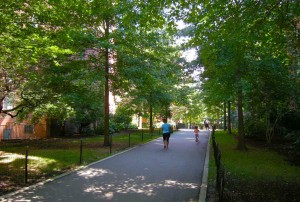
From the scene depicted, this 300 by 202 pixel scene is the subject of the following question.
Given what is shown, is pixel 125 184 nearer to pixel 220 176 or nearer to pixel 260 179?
pixel 220 176

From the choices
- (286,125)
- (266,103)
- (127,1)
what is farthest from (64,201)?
(286,125)

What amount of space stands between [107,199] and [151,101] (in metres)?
21.7

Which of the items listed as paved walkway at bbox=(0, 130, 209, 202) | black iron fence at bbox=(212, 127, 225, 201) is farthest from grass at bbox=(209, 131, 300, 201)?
paved walkway at bbox=(0, 130, 209, 202)

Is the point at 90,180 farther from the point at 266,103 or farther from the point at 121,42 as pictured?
the point at 266,103

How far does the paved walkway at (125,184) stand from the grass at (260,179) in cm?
92

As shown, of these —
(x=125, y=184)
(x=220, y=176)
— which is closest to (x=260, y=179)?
(x=220, y=176)

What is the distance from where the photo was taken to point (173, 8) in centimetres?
912

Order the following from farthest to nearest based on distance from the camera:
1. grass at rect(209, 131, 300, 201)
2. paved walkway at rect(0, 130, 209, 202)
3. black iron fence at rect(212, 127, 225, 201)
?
1. grass at rect(209, 131, 300, 201)
2. paved walkway at rect(0, 130, 209, 202)
3. black iron fence at rect(212, 127, 225, 201)

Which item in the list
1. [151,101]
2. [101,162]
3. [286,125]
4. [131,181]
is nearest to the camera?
[131,181]

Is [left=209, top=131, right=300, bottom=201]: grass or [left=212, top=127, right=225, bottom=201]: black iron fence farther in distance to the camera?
[left=209, top=131, right=300, bottom=201]: grass

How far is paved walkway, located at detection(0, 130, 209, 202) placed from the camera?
7.00m

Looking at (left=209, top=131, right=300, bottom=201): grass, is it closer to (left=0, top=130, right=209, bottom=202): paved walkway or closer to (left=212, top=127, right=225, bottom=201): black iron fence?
(left=212, top=127, right=225, bottom=201): black iron fence

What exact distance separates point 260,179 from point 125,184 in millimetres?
4018

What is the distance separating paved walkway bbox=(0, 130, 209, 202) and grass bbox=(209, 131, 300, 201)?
0.92 m
